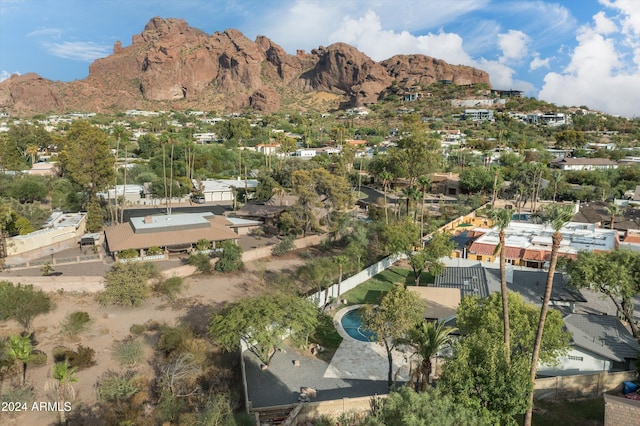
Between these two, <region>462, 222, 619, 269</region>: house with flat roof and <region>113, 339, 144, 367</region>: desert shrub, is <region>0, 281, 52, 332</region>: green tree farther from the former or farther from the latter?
<region>462, 222, 619, 269</region>: house with flat roof

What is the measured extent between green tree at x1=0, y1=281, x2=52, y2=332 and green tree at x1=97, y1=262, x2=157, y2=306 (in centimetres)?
328

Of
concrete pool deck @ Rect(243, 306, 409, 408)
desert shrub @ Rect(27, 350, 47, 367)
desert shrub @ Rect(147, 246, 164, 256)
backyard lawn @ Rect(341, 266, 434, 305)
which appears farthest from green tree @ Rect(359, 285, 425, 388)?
desert shrub @ Rect(147, 246, 164, 256)

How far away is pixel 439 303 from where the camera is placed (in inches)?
1028

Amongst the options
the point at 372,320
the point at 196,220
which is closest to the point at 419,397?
the point at 372,320

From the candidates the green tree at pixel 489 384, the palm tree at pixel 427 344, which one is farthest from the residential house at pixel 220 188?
the green tree at pixel 489 384

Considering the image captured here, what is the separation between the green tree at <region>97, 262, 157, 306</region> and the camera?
26.6m

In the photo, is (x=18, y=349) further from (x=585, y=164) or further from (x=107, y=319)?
(x=585, y=164)

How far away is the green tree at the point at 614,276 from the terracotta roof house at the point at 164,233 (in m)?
24.9

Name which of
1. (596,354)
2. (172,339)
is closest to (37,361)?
(172,339)

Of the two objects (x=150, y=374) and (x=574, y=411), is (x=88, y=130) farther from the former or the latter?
(x=574, y=411)

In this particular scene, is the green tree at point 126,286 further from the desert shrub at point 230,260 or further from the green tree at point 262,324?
the green tree at point 262,324

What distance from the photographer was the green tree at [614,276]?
74.7ft

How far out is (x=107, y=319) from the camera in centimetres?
2502

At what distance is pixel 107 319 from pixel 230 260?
9887 mm
